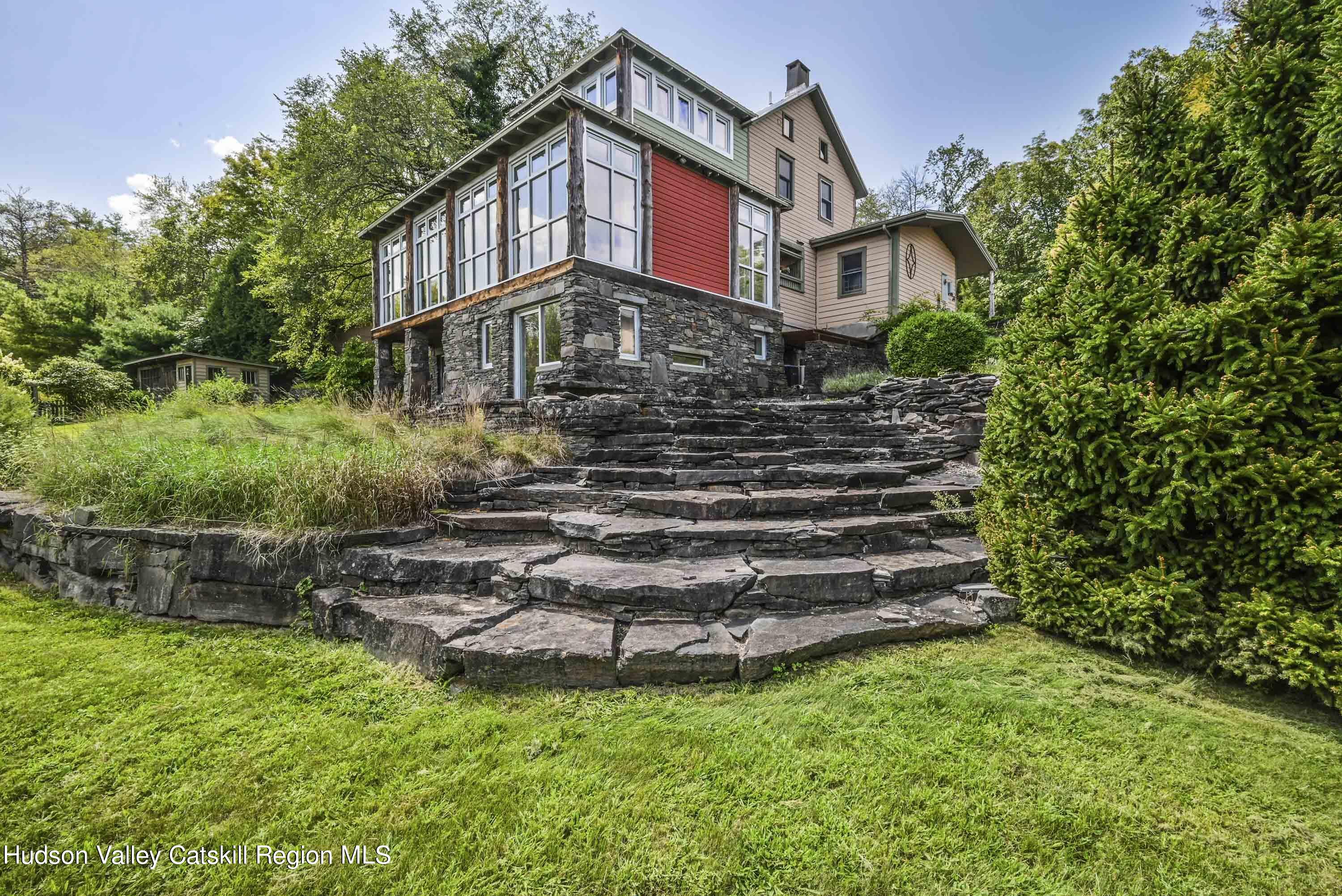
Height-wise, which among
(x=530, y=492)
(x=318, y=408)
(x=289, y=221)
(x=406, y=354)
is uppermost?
(x=289, y=221)

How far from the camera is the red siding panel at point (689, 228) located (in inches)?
440

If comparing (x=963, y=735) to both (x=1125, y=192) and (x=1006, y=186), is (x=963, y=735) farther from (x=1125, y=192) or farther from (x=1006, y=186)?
(x=1006, y=186)

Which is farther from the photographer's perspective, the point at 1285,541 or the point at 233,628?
the point at 233,628

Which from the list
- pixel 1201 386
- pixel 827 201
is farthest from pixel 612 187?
pixel 827 201

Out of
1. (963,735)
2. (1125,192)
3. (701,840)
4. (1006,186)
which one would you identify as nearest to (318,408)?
(701,840)

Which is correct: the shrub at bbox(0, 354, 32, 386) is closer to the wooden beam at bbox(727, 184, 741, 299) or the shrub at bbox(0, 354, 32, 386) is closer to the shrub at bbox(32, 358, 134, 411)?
the shrub at bbox(32, 358, 134, 411)

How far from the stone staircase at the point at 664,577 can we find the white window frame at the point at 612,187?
677cm

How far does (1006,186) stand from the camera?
69.1ft

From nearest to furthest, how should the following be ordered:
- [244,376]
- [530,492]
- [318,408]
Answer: [530,492], [318,408], [244,376]

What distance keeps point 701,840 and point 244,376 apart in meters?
29.6

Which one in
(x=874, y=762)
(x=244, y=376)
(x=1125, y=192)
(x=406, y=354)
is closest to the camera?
(x=874, y=762)

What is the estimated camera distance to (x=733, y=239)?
12.7 meters

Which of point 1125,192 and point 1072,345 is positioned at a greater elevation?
point 1125,192

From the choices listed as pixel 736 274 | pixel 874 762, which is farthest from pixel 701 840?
pixel 736 274
